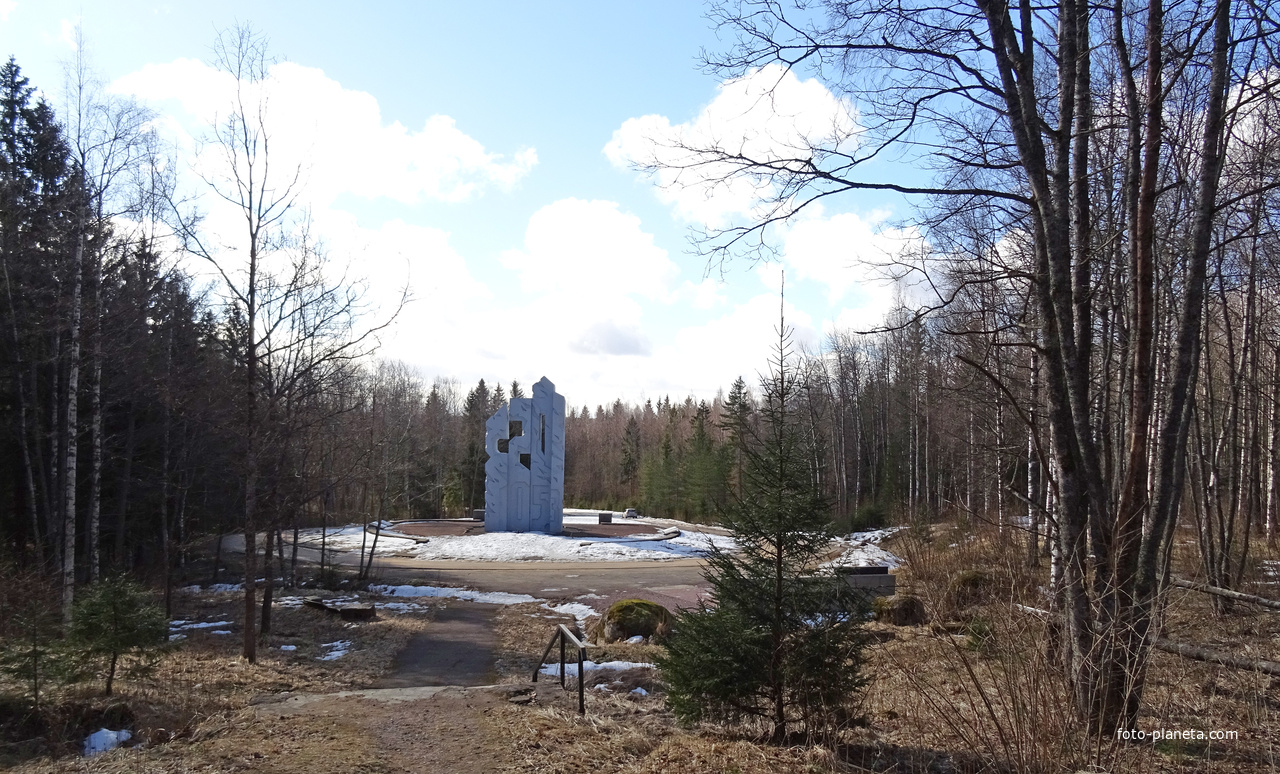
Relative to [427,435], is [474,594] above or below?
below

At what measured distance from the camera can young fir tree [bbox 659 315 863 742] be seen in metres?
6.21

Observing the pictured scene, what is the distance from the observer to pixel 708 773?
5.47 metres

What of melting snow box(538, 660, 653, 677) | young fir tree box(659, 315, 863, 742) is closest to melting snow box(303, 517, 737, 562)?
melting snow box(538, 660, 653, 677)

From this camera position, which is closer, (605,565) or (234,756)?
(234,756)

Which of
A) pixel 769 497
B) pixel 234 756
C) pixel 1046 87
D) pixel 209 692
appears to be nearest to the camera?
pixel 234 756

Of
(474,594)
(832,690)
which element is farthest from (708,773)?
(474,594)

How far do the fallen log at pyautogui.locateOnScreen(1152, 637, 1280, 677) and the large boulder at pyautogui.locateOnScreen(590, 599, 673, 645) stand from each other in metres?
8.44

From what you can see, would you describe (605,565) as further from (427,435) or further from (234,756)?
(427,435)

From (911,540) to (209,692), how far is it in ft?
44.1

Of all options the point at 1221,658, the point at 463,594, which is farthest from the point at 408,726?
the point at 463,594

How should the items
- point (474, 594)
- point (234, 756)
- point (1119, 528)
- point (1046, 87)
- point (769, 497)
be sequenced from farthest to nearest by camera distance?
point (474, 594), point (1046, 87), point (769, 497), point (234, 756), point (1119, 528)

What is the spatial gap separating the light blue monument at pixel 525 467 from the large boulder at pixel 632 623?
2163 cm

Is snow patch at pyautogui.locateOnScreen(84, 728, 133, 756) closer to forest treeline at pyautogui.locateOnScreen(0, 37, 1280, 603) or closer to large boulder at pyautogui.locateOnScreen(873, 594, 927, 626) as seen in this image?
forest treeline at pyautogui.locateOnScreen(0, 37, 1280, 603)

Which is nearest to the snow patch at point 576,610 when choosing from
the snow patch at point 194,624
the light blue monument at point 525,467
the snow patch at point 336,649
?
Result: the snow patch at point 336,649
